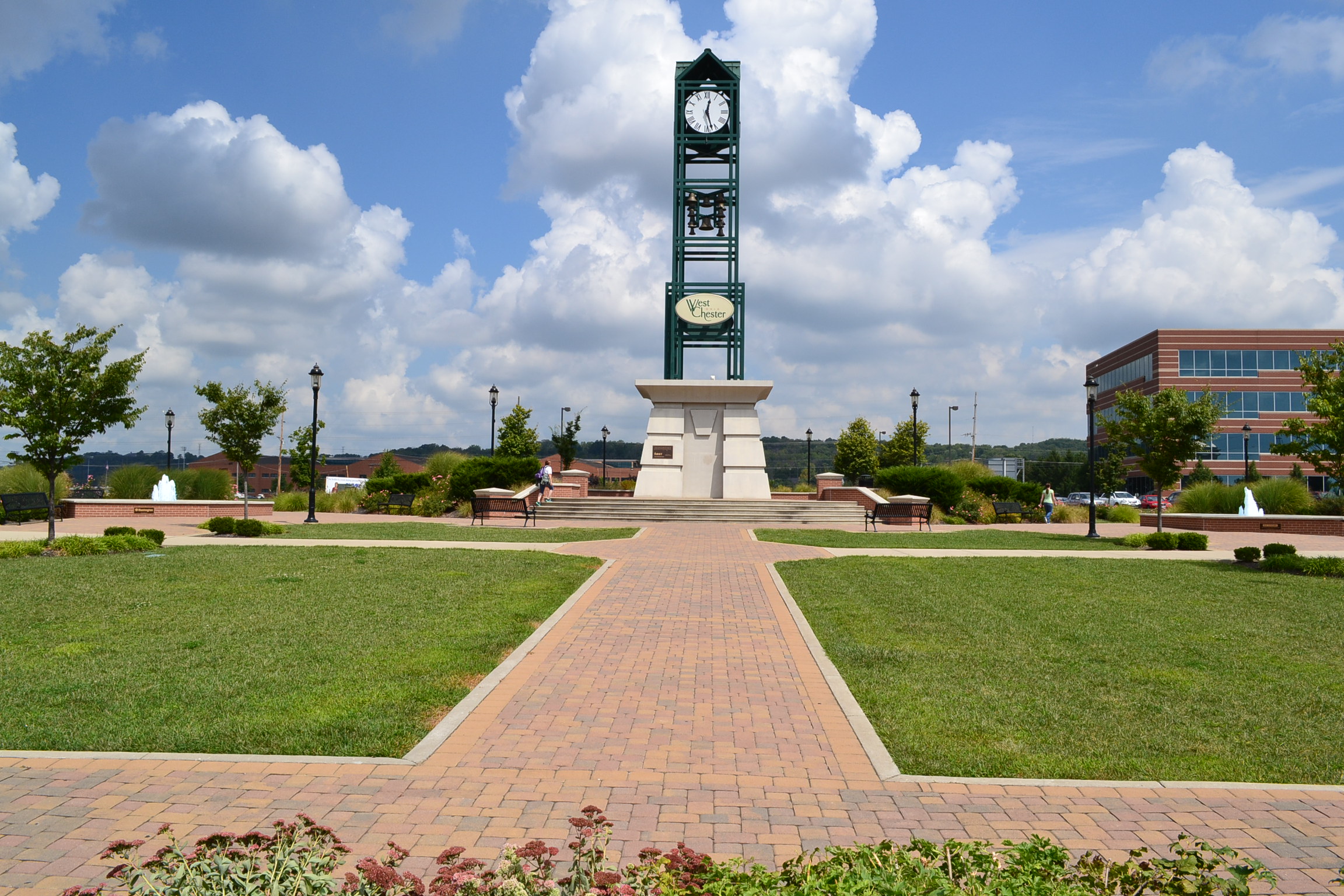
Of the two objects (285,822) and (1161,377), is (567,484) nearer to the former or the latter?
(285,822)

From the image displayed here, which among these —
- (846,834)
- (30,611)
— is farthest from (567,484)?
(846,834)

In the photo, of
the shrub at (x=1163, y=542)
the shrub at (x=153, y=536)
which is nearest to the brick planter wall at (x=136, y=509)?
the shrub at (x=153, y=536)

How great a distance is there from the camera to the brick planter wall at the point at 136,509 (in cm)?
2683

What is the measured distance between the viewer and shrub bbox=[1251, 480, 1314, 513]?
28.3 m

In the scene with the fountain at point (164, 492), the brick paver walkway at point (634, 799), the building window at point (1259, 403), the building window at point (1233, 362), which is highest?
the building window at point (1233, 362)

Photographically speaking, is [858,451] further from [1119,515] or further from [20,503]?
[20,503]

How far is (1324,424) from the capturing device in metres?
16.2

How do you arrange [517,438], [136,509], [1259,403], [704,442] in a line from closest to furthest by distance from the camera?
1. [136,509]
2. [704,442]
3. [517,438]
4. [1259,403]

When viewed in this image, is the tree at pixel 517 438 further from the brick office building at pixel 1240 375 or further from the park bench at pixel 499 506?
the brick office building at pixel 1240 375

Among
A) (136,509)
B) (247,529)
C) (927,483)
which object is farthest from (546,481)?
(927,483)

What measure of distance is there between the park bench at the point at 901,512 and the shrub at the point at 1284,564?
11.7 metres

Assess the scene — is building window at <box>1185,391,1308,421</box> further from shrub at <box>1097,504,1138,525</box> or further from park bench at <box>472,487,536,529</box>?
park bench at <box>472,487,536,529</box>

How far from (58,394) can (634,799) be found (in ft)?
53.2

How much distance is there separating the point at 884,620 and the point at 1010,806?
5.47 m
